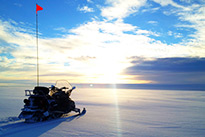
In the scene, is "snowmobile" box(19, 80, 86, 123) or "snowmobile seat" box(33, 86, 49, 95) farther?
"snowmobile seat" box(33, 86, 49, 95)

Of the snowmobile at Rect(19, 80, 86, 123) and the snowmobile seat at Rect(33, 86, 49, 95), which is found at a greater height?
the snowmobile seat at Rect(33, 86, 49, 95)

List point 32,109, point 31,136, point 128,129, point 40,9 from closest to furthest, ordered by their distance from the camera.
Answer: point 31,136, point 128,129, point 32,109, point 40,9

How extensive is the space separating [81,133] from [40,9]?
30.3 feet

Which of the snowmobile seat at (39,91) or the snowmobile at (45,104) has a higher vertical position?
the snowmobile seat at (39,91)

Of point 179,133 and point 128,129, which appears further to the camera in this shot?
point 128,129

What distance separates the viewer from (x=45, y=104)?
11555mm

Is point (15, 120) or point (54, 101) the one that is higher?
point (54, 101)

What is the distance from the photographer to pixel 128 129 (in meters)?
9.12

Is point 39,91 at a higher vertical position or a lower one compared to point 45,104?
higher

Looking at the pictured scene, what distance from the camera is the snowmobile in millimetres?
10820

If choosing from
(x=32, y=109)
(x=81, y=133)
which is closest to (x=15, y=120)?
(x=32, y=109)

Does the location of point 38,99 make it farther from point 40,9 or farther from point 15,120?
point 40,9

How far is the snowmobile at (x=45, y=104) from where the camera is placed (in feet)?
35.5

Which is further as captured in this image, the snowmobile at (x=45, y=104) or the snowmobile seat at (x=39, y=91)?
the snowmobile seat at (x=39, y=91)
